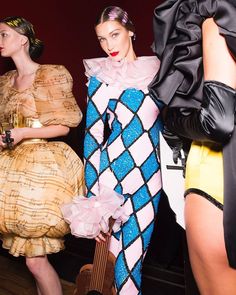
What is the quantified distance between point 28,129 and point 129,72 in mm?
639

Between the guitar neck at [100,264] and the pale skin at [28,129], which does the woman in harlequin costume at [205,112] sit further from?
the pale skin at [28,129]

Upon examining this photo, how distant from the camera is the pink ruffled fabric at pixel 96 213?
5.23ft

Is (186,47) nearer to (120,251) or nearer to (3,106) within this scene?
(120,251)

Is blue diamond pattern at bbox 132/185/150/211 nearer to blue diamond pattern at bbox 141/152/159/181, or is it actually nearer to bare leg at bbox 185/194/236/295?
blue diamond pattern at bbox 141/152/159/181

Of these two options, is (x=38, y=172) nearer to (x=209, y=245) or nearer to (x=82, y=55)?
(x=209, y=245)

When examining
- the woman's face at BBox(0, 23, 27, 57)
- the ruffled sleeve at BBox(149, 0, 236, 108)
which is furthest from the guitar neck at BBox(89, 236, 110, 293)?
the woman's face at BBox(0, 23, 27, 57)

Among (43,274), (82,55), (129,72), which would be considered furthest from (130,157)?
(82,55)

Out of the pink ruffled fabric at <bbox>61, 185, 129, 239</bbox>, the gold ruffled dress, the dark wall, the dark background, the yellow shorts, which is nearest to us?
the yellow shorts

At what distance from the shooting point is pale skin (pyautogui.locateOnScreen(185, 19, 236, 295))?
1.00 m

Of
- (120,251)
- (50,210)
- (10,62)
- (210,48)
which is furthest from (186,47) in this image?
(10,62)

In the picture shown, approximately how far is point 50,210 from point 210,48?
4.02 feet

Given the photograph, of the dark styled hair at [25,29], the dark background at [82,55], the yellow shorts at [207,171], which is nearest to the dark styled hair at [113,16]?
the dark styled hair at [25,29]

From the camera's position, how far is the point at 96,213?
1.61 metres

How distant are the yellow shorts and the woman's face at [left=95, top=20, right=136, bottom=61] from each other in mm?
707
